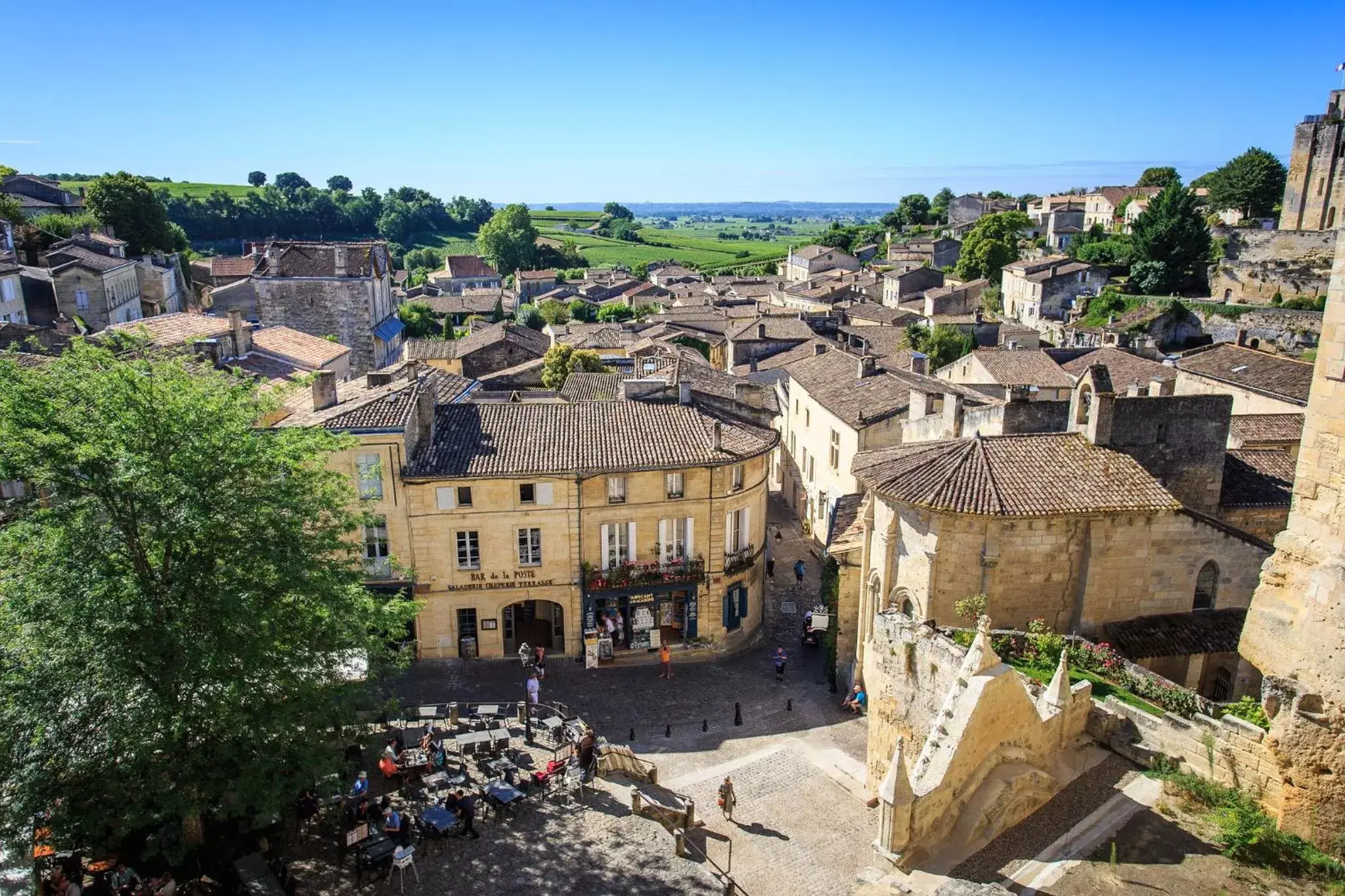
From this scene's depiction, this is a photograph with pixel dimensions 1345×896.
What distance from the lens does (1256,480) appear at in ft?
89.0

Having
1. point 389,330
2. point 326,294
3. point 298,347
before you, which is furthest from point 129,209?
point 298,347

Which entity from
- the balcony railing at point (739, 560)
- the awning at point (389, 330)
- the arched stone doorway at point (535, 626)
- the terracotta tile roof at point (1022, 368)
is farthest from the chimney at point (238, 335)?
the terracotta tile roof at point (1022, 368)

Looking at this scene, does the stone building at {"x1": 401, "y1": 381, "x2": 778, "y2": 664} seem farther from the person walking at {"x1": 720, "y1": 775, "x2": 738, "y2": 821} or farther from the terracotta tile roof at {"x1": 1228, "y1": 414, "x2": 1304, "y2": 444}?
the terracotta tile roof at {"x1": 1228, "y1": 414, "x2": 1304, "y2": 444}

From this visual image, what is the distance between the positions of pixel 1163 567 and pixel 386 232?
612ft

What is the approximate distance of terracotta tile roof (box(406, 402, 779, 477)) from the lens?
29812 mm

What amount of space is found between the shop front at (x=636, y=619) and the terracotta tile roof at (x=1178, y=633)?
44.0 ft

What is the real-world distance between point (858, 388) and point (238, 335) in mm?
29825

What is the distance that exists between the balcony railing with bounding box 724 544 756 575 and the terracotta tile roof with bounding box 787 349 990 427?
8.34m

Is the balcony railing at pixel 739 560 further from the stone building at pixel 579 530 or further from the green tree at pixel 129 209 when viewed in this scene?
the green tree at pixel 129 209

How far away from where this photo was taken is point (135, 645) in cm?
1594

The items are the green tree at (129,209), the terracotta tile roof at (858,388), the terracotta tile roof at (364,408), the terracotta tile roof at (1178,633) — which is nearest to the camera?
the terracotta tile roof at (1178,633)

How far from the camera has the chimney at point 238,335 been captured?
149 ft

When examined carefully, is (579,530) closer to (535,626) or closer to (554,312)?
(535,626)

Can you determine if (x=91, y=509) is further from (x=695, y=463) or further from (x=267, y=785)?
(x=695, y=463)
